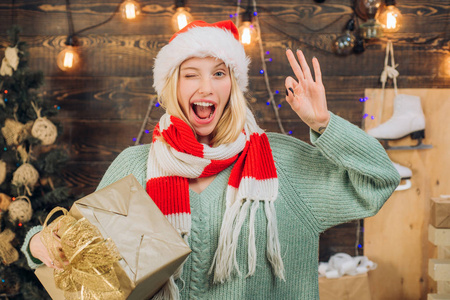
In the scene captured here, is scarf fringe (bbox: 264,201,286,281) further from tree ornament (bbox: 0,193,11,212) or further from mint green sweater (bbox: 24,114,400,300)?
tree ornament (bbox: 0,193,11,212)

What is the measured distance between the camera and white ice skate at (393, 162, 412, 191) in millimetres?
2395

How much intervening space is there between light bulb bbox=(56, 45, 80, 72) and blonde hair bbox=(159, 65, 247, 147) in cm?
125

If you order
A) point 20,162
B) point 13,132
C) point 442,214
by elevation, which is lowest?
point 442,214

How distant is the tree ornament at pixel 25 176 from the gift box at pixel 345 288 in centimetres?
158

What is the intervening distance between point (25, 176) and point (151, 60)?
0.96 m

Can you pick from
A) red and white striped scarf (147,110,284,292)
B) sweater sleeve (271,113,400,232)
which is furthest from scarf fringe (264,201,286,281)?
sweater sleeve (271,113,400,232)

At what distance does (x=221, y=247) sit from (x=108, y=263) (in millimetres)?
428

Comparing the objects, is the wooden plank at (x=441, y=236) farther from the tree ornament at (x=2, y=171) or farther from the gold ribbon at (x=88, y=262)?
the tree ornament at (x=2, y=171)

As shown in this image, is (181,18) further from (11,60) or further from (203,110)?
(203,110)

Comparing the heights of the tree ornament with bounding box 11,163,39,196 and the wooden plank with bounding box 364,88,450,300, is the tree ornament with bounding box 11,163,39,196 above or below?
above

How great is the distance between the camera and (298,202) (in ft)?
4.29

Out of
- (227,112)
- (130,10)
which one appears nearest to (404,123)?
(227,112)

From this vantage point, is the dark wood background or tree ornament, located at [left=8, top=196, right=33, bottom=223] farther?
the dark wood background

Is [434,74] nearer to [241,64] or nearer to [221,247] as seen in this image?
[241,64]
